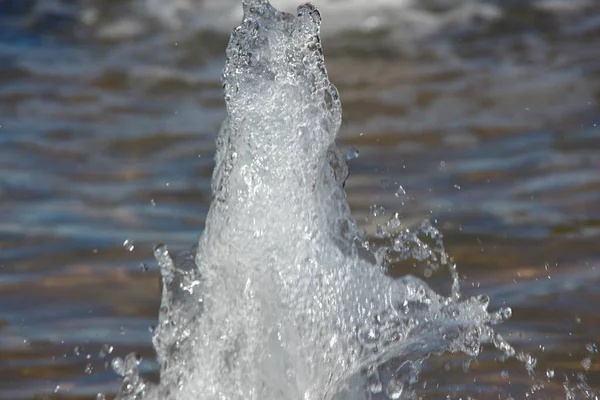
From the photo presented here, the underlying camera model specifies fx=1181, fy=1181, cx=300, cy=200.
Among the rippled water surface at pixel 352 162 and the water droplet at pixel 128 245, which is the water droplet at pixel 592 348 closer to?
the rippled water surface at pixel 352 162

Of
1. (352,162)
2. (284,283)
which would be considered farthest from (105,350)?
(352,162)

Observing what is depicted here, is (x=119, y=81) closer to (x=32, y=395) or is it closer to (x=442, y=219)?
(x=442, y=219)

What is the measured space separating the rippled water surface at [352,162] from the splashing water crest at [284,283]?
0.40ft

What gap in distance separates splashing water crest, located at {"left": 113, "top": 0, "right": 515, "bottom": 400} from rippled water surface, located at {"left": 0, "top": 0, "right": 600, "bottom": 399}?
4.7 inches

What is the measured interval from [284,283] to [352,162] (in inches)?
65.9

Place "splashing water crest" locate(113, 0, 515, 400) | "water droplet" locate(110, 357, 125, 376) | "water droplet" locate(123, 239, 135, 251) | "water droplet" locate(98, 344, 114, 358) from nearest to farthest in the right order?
1. "splashing water crest" locate(113, 0, 515, 400)
2. "water droplet" locate(110, 357, 125, 376)
3. "water droplet" locate(98, 344, 114, 358)
4. "water droplet" locate(123, 239, 135, 251)

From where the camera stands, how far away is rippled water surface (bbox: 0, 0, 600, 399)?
2.94 m

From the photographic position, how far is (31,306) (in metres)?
3.16

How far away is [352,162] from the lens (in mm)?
4164

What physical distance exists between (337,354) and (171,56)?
3494 mm

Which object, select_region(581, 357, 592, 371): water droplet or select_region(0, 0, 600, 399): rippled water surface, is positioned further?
select_region(0, 0, 600, 399): rippled water surface

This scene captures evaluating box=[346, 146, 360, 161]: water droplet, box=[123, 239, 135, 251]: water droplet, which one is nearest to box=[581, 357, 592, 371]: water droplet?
box=[346, 146, 360, 161]: water droplet

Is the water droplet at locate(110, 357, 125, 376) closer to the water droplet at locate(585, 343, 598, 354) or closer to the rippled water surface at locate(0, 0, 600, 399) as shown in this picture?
the rippled water surface at locate(0, 0, 600, 399)

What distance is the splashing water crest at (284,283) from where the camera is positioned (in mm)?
2451
